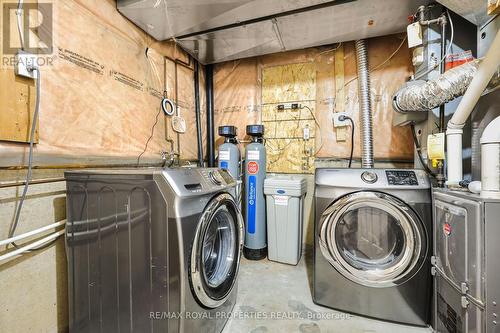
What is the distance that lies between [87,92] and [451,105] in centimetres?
247

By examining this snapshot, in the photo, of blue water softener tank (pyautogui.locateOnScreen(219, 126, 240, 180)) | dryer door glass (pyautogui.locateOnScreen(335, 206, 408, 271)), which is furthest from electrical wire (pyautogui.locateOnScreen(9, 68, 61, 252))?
dryer door glass (pyautogui.locateOnScreen(335, 206, 408, 271))

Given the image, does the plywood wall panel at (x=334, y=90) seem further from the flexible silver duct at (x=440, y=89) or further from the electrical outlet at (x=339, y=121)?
the flexible silver duct at (x=440, y=89)

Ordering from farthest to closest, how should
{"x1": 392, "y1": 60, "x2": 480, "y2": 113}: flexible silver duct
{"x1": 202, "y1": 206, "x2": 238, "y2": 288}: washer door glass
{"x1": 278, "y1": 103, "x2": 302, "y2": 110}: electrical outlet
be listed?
{"x1": 278, "y1": 103, "x2": 302, "y2": 110}: electrical outlet
{"x1": 202, "y1": 206, "x2": 238, "y2": 288}: washer door glass
{"x1": 392, "y1": 60, "x2": 480, "y2": 113}: flexible silver duct

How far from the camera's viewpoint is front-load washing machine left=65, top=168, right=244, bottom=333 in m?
0.95

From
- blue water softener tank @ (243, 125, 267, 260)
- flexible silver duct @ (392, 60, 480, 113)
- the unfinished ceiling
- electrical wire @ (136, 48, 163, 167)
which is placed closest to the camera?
flexible silver duct @ (392, 60, 480, 113)

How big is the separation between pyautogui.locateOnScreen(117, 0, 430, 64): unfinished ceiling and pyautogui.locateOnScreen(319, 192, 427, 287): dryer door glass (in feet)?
4.74

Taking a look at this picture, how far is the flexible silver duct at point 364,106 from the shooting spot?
210 cm

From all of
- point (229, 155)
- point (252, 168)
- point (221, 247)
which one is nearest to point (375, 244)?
point (221, 247)

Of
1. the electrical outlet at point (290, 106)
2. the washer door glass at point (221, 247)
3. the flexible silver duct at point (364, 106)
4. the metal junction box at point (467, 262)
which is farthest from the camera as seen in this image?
the electrical outlet at point (290, 106)

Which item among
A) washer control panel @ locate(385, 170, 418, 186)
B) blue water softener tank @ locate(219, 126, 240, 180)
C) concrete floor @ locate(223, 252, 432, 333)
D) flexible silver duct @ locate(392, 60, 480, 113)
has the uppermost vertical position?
flexible silver duct @ locate(392, 60, 480, 113)
